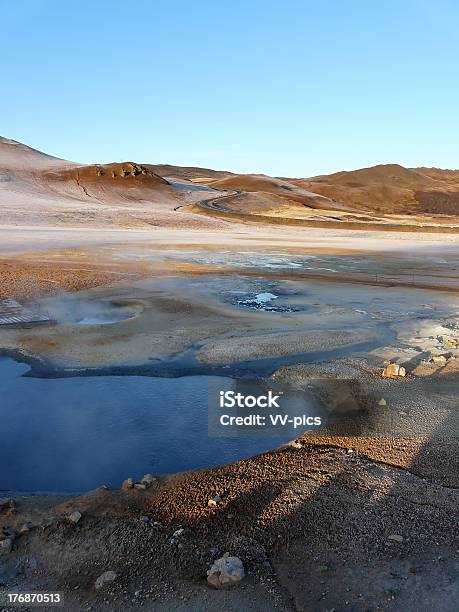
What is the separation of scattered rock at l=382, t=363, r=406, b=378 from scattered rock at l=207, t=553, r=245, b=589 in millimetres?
3722

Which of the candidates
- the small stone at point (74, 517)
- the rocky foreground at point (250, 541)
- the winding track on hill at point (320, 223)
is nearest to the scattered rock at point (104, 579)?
the rocky foreground at point (250, 541)

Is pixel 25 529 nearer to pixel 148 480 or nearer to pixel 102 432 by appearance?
pixel 148 480

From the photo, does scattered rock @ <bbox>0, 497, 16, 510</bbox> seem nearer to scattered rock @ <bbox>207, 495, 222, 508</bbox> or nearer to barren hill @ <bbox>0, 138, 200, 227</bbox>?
scattered rock @ <bbox>207, 495, 222, 508</bbox>

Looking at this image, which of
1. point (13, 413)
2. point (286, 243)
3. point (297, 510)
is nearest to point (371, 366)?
point (297, 510)

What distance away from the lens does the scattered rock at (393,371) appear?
6605 mm

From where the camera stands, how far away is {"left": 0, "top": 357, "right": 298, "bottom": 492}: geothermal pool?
15.4 feet

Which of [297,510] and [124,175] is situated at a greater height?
[124,175]

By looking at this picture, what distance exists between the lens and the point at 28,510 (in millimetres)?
4004

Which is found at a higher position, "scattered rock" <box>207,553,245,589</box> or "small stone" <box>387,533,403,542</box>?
"small stone" <box>387,533,403,542</box>

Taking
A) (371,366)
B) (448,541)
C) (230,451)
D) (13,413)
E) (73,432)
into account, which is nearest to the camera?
(448,541)

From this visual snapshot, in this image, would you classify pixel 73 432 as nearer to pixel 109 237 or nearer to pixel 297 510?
pixel 297 510

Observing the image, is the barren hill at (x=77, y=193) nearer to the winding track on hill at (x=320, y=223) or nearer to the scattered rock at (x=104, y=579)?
the winding track on hill at (x=320, y=223)

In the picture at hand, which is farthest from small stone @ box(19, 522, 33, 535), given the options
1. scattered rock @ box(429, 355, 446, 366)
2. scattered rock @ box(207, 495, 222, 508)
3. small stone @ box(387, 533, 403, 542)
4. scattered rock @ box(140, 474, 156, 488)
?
scattered rock @ box(429, 355, 446, 366)

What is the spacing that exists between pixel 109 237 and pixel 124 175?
28.5 meters
